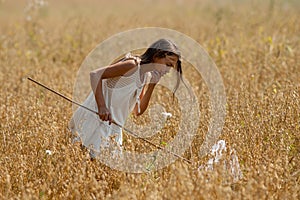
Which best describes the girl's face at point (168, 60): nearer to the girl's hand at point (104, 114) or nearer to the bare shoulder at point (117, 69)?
the bare shoulder at point (117, 69)

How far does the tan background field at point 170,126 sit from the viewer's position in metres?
2.27

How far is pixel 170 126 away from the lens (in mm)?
3336

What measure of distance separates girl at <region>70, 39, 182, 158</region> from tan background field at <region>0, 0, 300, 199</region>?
15 centimetres

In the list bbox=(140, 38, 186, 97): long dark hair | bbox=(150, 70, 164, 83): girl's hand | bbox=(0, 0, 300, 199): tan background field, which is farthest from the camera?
bbox=(150, 70, 164, 83): girl's hand

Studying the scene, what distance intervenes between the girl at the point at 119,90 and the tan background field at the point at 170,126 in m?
0.15

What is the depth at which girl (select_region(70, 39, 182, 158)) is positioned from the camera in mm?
3000

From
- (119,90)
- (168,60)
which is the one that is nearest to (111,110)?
(119,90)

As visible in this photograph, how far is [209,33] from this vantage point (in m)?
7.46

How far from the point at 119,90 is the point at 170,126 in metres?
0.43

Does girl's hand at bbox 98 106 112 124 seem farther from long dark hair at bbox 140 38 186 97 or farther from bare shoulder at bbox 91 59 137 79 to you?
long dark hair at bbox 140 38 186 97

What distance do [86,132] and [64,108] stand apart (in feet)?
2.84

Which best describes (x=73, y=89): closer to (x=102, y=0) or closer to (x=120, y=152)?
(x=120, y=152)

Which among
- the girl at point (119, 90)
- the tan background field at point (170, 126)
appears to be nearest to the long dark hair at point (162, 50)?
the girl at point (119, 90)

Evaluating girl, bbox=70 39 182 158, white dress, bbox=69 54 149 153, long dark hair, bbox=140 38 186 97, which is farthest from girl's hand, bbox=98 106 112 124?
long dark hair, bbox=140 38 186 97
